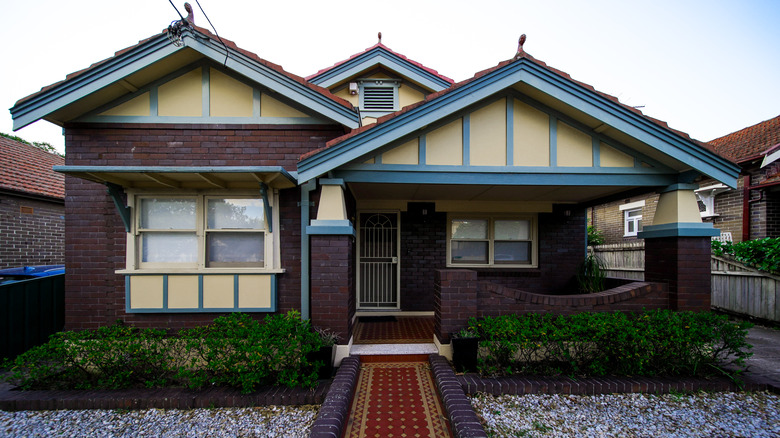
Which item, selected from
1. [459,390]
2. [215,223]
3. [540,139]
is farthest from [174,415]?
[540,139]

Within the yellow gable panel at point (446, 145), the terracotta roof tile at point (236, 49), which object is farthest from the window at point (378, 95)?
the yellow gable panel at point (446, 145)

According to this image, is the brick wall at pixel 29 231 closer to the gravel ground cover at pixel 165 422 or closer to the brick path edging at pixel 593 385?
the gravel ground cover at pixel 165 422

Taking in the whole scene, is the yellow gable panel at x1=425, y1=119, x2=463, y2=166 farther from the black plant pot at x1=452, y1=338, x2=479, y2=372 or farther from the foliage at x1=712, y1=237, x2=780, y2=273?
the foliage at x1=712, y1=237, x2=780, y2=273

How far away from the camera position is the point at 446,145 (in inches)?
182

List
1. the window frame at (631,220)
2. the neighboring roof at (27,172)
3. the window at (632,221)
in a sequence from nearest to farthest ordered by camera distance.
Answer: the neighboring roof at (27,172), the window frame at (631,220), the window at (632,221)

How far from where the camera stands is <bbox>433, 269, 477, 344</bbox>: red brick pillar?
15.1ft

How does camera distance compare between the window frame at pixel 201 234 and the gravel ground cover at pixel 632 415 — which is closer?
the gravel ground cover at pixel 632 415

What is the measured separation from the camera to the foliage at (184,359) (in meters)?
3.89

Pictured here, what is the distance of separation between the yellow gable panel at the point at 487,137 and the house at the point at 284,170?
0.02m

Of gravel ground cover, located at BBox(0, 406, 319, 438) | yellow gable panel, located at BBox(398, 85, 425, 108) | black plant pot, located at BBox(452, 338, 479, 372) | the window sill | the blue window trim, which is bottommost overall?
gravel ground cover, located at BBox(0, 406, 319, 438)

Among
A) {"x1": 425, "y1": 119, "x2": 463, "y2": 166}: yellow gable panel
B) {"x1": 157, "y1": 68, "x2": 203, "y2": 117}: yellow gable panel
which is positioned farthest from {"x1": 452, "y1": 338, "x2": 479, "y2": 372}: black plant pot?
{"x1": 157, "y1": 68, "x2": 203, "y2": 117}: yellow gable panel

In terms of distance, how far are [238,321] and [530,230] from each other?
6.17 m

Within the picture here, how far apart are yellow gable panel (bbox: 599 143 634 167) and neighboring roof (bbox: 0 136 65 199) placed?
40.8ft

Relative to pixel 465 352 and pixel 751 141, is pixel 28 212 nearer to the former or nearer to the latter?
pixel 465 352
